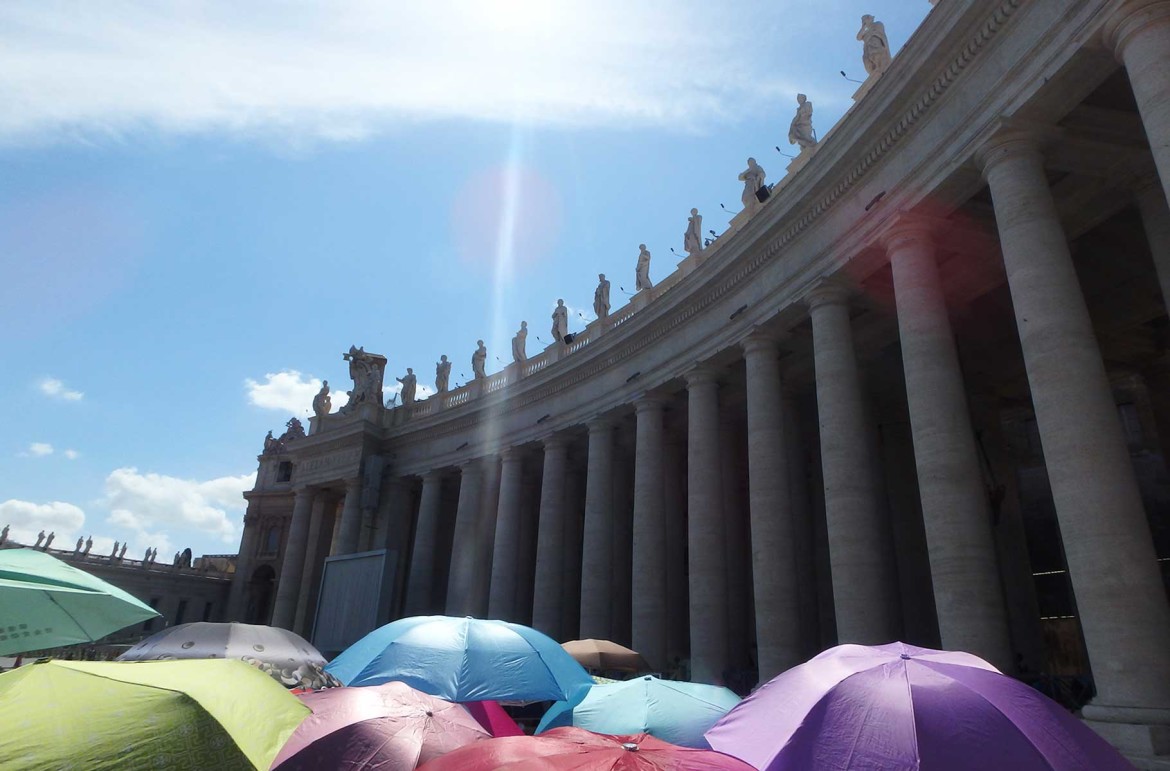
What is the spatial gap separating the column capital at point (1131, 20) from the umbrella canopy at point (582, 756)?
15010 mm

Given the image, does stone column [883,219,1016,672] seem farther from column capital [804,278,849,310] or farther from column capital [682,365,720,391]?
column capital [682,365,720,391]

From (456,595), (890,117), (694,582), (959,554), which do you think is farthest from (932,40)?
(456,595)

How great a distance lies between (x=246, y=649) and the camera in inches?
507

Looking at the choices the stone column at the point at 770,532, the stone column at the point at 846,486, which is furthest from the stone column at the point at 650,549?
the stone column at the point at 846,486

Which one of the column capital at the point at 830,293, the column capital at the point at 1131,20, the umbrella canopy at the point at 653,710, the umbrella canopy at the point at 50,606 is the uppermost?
the column capital at the point at 1131,20

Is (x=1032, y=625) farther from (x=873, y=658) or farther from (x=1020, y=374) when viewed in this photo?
(x=873, y=658)

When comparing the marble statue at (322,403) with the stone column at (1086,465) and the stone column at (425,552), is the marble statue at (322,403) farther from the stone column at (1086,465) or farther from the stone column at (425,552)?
the stone column at (1086,465)

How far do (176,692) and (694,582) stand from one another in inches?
893

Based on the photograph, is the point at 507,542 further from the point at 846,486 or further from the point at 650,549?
the point at 846,486

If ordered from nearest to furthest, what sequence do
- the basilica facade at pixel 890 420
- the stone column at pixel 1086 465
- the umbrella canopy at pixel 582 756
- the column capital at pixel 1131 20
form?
the umbrella canopy at pixel 582 756
the stone column at pixel 1086 465
the column capital at pixel 1131 20
the basilica facade at pixel 890 420

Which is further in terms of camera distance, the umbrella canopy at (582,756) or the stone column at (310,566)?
the stone column at (310,566)

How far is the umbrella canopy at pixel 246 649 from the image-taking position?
41.0 ft

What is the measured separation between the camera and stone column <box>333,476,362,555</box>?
46406mm

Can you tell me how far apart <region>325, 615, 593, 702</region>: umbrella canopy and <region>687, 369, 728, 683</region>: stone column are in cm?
1361
